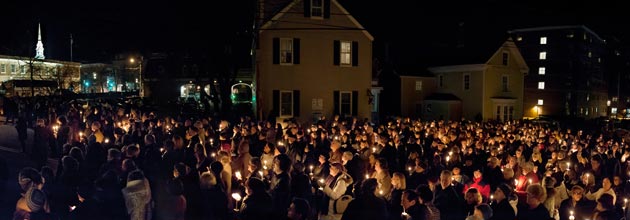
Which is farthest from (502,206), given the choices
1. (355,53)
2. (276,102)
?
(355,53)

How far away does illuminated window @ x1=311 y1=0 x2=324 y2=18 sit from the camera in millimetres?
27438

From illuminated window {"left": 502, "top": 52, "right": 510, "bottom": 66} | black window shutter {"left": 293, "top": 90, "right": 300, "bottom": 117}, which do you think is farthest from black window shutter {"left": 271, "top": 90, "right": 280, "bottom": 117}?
illuminated window {"left": 502, "top": 52, "right": 510, "bottom": 66}

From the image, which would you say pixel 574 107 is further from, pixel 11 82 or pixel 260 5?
pixel 11 82

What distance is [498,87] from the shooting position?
3944 cm

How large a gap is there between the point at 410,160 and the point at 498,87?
3224 cm

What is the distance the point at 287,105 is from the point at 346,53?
183 inches

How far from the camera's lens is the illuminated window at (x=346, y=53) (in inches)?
1131

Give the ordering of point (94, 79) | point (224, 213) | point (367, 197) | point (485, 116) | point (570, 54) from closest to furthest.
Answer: point (367, 197) < point (224, 213) < point (485, 116) < point (570, 54) < point (94, 79)

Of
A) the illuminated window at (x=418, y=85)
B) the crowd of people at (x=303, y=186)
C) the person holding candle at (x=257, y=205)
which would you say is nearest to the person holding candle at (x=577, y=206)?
the crowd of people at (x=303, y=186)

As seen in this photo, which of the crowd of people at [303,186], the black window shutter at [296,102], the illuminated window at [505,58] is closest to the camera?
the crowd of people at [303,186]

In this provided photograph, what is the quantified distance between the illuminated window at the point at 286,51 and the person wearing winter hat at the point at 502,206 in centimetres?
2145

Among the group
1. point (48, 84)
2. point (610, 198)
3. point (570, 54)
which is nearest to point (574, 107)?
point (570, 54)

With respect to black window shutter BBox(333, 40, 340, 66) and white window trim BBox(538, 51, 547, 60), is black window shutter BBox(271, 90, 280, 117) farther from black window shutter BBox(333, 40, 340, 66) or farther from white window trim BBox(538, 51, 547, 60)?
white window trim BBox(538, 51, 547, 60)

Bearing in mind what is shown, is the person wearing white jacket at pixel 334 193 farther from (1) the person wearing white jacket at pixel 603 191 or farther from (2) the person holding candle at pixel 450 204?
(1) the person wearing white jacket at pixel 603 191
